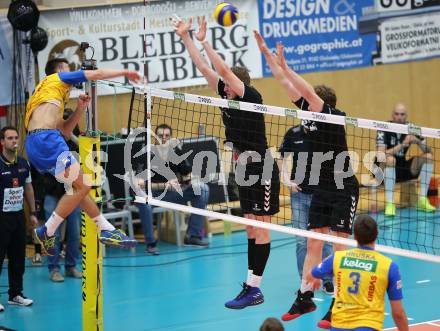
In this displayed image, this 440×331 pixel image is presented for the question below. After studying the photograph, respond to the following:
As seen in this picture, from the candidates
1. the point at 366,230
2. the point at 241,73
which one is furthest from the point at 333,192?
the point at 366,230

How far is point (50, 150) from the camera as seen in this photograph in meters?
10.3

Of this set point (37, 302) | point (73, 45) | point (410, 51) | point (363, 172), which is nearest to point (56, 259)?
point (37, 302)

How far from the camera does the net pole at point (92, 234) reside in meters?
11.0

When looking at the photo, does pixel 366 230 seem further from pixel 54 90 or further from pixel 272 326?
pixel 54 90

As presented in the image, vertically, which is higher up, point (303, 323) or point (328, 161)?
point (328, 161)

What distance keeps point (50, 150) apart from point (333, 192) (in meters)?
3.27

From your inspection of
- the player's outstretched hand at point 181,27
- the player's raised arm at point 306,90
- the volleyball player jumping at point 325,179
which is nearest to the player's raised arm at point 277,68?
the volleyball player jumping at point 325,179

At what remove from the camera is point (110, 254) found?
1681cm

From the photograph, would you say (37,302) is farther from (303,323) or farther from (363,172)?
(363,172)

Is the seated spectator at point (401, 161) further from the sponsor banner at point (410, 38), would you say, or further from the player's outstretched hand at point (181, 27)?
the player's outstretched hand at point (181, 27)

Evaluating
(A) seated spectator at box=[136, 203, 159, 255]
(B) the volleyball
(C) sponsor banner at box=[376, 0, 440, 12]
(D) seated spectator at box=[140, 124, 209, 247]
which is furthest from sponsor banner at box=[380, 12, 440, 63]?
(B) the volleyball

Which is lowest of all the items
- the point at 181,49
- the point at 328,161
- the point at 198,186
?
the point at 198,186

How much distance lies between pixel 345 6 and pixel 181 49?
411 cm

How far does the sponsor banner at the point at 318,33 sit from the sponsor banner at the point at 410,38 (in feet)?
1.27
